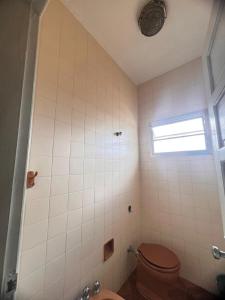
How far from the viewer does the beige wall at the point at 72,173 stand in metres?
0.86

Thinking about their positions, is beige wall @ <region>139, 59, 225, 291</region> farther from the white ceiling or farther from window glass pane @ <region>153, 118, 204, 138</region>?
the white ceiling

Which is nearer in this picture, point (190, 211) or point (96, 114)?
point (96, 114)

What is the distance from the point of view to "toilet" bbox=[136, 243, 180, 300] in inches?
50.0

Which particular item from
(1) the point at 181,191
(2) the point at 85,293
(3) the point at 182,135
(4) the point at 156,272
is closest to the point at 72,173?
(2) the point at 85,293

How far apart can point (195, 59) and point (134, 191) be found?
1832mm

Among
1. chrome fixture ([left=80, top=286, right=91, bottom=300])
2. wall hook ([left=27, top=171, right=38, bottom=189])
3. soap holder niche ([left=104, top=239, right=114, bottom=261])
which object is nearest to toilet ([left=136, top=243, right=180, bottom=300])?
soap holder niche ([left=104, top=239, right=114, bottom=261])

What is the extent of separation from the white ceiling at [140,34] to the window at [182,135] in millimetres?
746

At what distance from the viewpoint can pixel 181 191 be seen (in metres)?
1.69

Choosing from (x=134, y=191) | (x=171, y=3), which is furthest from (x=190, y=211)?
(x=171, y=3)

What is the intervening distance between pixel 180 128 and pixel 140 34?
1142 millimetres

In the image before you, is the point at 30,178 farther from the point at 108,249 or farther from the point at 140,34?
the point at 140,34

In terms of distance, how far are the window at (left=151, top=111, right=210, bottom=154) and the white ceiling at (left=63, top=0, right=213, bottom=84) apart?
0.75 meters

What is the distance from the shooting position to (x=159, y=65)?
188 centimetres

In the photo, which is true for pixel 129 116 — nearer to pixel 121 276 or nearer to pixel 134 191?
pixel 134 191
